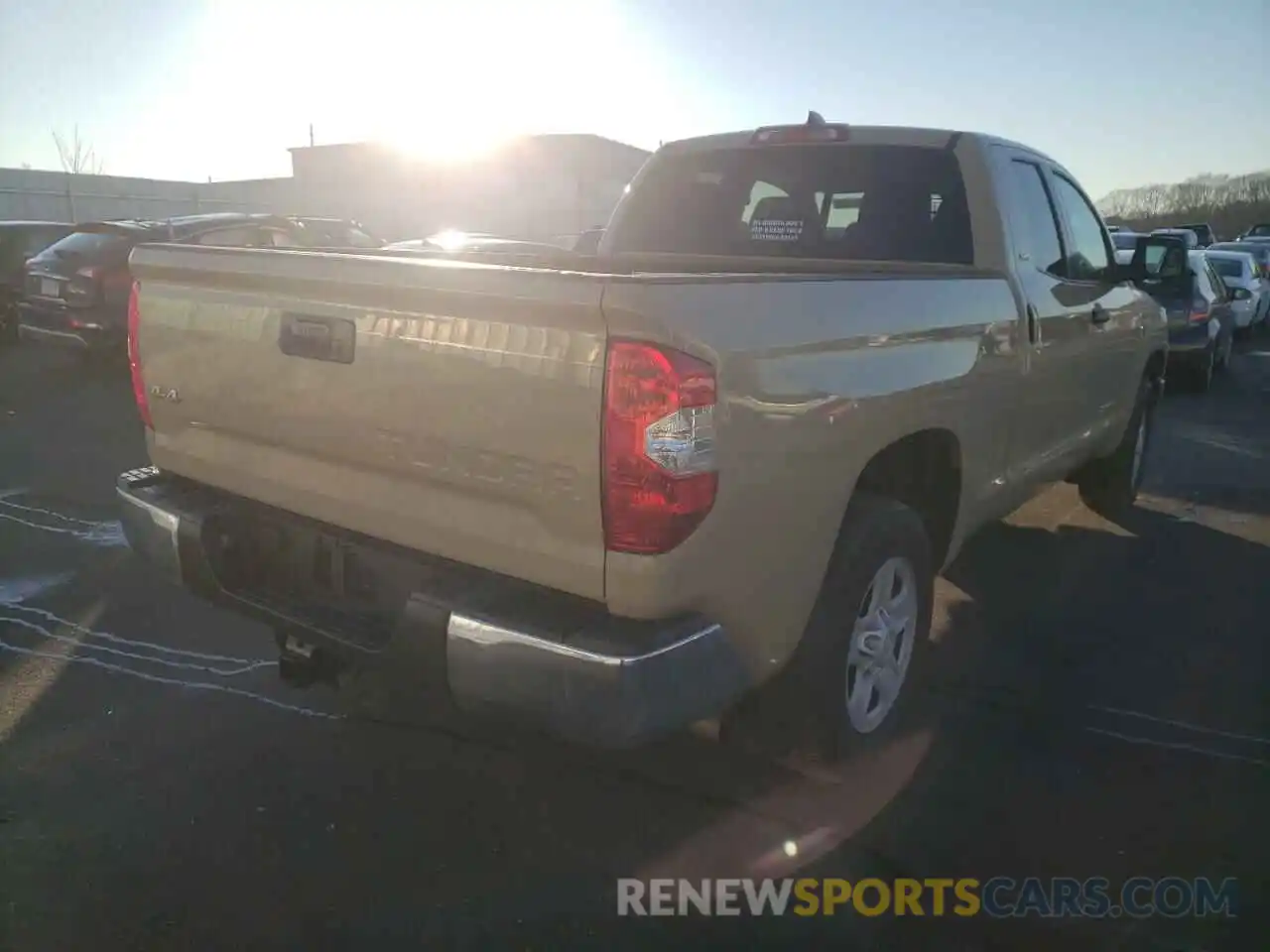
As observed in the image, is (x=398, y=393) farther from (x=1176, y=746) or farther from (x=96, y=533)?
(x=96, y=533)

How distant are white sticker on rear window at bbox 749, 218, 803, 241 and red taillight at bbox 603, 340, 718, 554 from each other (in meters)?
2.45

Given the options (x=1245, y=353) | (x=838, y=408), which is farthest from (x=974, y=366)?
(x=1245, y=353)

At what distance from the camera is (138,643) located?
13.4 ft

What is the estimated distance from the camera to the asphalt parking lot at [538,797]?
258 centimetres

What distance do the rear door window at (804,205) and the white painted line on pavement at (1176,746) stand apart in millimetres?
1731

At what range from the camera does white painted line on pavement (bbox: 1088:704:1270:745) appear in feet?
11.7

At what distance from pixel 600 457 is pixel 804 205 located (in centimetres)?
266

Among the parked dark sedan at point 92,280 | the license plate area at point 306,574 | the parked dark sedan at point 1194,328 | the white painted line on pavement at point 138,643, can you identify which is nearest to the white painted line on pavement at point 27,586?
the white painted line on pavement at point 138,643

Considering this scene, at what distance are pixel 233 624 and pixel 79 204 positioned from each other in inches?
1238

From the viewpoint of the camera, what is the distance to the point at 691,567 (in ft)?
7.52

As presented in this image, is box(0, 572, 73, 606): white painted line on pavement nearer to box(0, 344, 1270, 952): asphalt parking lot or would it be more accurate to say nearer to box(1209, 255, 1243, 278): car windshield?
box(0, 344, 1270, 952): asphalt parking lot

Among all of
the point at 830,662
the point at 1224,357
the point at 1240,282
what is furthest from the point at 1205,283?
the point at 830,662

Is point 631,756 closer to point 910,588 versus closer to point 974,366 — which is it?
point 910,588

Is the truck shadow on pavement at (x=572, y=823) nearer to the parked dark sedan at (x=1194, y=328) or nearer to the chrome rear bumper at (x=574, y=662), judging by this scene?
the chrome rear bumper at (x=574, y=662)
